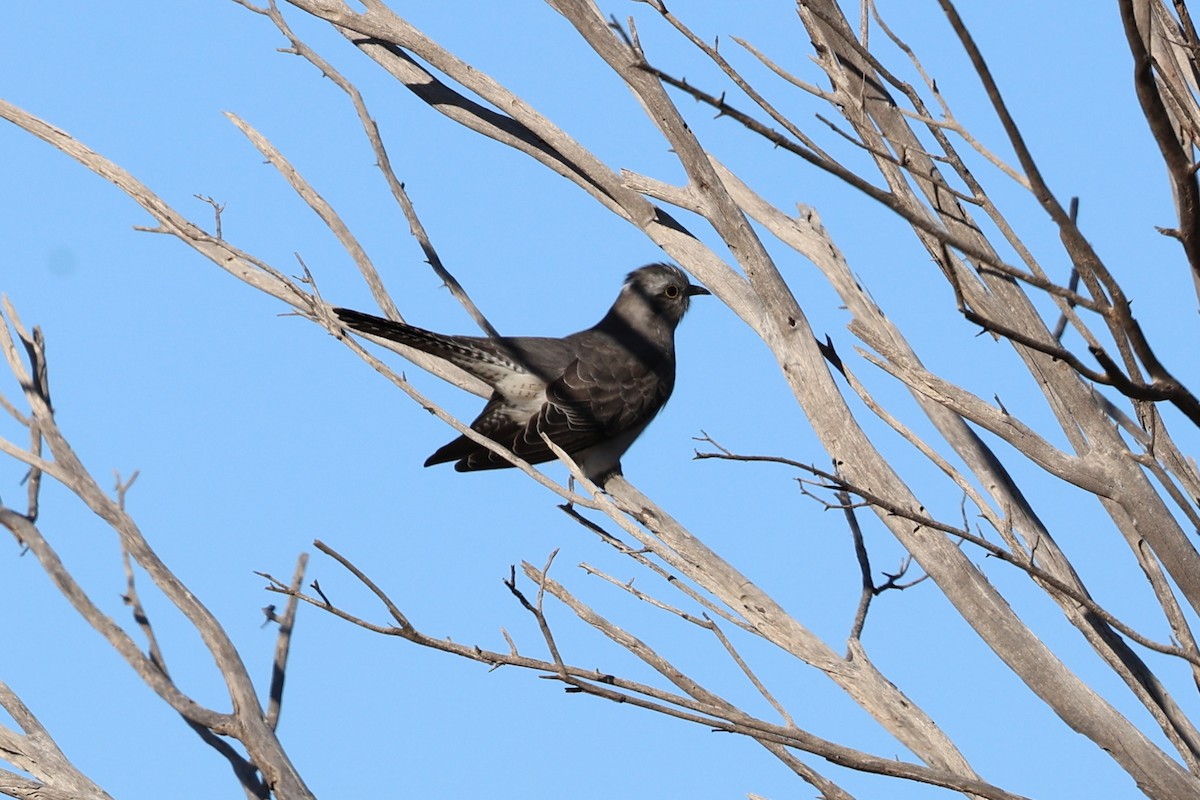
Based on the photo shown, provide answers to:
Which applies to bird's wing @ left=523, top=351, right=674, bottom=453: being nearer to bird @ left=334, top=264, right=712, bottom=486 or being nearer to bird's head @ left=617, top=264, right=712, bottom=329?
bird @ left=334, top=264, right=712, bottom=486

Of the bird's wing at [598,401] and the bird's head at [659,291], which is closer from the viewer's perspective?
the bird's wing at [598,401]

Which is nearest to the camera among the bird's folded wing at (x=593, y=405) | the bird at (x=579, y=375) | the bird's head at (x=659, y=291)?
the bird at (x=579, y=375)

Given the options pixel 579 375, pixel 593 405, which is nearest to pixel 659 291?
pixel 579 375

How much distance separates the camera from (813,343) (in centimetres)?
402

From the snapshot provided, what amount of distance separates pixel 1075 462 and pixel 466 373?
4.33 meters

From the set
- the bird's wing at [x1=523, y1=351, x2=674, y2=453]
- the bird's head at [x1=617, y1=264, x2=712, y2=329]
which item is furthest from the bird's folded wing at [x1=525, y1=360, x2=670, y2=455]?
the bird's head at [x1=617, y1=264, x2=712, y2=329]

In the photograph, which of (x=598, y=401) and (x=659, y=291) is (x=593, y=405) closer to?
(x=598, y=401)

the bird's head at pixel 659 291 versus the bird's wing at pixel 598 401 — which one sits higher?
the bird's head at pixel 659 291

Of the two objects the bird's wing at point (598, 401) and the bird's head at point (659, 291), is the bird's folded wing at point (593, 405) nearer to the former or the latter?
the bird's wing at point (598, 401)

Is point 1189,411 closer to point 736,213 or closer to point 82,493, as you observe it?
point 736,213

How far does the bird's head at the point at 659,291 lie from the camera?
31.0ft

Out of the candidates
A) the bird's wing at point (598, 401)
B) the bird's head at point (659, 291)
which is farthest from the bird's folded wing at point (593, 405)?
the bird's head at point (659, 291)

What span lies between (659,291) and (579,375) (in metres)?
1.37

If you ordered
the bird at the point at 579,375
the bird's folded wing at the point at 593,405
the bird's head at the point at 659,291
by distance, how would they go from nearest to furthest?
the bird at the point at 579,375 → the bird's folded wing at the point at 593,405 → the bird's head at the point at 659,291
